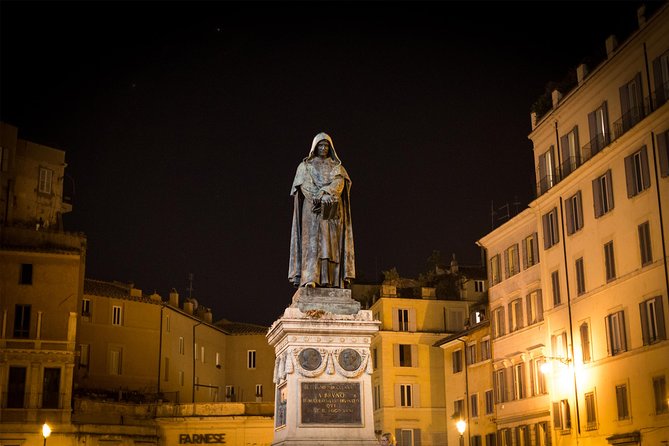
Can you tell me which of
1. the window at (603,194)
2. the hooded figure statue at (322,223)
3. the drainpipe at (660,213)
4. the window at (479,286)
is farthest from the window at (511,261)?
the hooded figure statue at (322,223)

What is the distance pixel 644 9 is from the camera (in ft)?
132

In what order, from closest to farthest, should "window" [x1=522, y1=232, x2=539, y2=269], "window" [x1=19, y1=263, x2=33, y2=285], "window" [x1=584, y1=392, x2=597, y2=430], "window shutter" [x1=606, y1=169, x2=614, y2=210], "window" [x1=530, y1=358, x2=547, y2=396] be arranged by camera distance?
"window shutter" [x1=606, y1=169, x2=614, y2=210] → "window" [x1=584, y1=392, x2=597, y2=430] → "window" [x1=530, y1=358, x2=547, y2=396] → "window" [x1=522, y1=232, x2=539, y2=269] → "window" [x1=19, y1=263, x2=33, y2=285]

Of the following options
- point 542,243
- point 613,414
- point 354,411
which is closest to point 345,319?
point 354,411

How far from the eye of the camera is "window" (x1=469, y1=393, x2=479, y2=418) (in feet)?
196

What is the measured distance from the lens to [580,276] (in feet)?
146

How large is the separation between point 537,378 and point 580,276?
7232 millimetres

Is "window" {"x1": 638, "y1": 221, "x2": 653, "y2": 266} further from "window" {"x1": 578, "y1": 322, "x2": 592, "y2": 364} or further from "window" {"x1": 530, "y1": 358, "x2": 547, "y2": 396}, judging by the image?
"window" {"x1": 530, "y1": 358, "x2": 547, "y2": 396}

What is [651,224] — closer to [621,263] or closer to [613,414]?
[621,263]

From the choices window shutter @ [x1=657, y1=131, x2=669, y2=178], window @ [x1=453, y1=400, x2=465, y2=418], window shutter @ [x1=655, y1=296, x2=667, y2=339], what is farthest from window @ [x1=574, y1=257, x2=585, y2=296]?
window @ [x1=453, y1=400, x2=465, y2=418]

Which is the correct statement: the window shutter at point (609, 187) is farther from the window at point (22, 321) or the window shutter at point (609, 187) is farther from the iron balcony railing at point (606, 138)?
the window at point (22, 321)

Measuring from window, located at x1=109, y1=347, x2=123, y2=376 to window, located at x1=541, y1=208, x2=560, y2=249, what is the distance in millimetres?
37458

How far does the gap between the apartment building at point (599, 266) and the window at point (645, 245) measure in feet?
0.17

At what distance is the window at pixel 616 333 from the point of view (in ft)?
131

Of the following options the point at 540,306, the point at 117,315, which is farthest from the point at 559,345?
the point at 117,315
